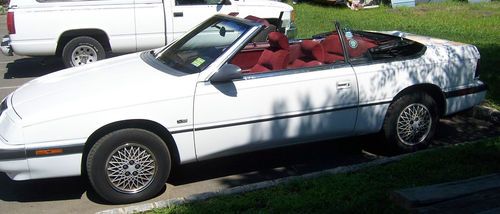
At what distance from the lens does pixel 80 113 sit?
4379 millimetres

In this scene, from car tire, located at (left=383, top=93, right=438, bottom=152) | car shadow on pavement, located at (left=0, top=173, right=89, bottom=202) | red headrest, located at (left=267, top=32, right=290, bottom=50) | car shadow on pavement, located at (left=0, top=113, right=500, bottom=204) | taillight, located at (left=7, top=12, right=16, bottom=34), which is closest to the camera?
car shadow on pavement, located at (left=0, top=173, right=89, bottom=202)

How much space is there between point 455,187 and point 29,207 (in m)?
3.38

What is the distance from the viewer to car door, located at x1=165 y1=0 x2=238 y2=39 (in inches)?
404

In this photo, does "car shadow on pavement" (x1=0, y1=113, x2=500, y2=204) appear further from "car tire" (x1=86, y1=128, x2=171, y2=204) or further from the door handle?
the door handle

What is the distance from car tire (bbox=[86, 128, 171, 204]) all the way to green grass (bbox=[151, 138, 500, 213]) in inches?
16.5

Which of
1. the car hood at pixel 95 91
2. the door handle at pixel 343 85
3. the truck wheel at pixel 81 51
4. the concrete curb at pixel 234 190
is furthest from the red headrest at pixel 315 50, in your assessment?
the truck wheel at pixel 81 51

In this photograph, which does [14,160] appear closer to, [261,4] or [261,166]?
[261,166]

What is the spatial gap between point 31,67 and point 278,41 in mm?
7330

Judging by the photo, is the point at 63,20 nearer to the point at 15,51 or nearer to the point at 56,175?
the point at 15,51

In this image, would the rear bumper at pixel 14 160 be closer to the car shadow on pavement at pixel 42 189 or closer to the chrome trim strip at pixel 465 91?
the car shadow on pavement at pixel 42 189

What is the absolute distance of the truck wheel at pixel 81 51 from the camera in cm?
995

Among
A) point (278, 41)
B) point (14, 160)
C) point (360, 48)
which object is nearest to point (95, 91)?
point (14, 160)

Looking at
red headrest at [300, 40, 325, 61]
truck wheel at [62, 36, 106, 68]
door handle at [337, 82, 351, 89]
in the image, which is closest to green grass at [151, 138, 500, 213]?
door handle at [337, 82, 351, 89]

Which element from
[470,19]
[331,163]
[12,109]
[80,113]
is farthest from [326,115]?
[470,19]
